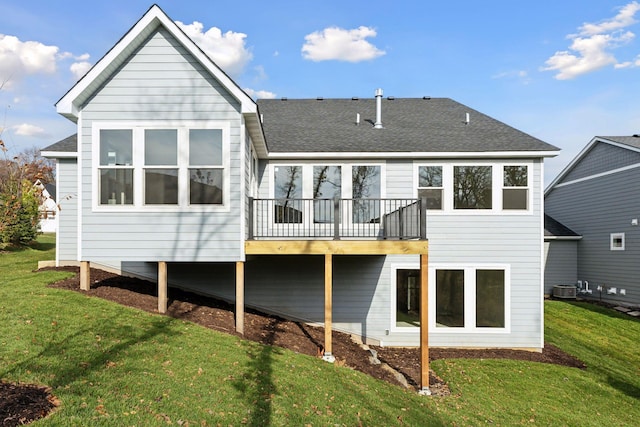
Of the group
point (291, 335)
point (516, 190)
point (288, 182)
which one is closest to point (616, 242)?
point (516, 190)

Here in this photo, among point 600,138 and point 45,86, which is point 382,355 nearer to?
point 45,86

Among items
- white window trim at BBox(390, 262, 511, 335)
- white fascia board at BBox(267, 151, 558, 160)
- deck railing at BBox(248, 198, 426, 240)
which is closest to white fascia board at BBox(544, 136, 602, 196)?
white fascia board at BBox(267, 151, 558, 160)

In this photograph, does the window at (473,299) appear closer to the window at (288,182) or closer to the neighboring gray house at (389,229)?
the neighboring gray house at (389,229)

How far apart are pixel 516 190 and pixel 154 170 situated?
9.53 m

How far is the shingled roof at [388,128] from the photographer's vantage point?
1107cm

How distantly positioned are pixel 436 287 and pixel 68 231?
11095 mm

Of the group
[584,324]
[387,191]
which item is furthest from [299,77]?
[584,324]

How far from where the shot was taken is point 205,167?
8.35 meters

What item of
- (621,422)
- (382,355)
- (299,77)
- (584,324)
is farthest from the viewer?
(299,77)

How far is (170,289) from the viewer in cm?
1123

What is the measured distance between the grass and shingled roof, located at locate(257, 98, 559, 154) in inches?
229

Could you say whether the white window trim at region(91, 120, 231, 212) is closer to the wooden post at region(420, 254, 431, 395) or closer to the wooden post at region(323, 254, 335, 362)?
the wooden post at region(323, 254, 335, 362)

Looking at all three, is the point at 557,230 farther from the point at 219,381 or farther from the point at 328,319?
the point at 219,381

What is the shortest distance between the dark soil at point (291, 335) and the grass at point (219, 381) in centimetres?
54
